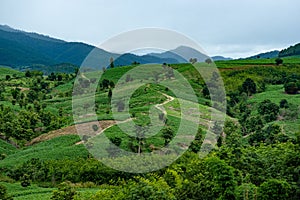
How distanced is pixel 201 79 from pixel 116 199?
269 ft

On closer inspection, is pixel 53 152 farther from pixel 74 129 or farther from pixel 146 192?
pixel 146 192

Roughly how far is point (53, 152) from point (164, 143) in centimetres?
1685

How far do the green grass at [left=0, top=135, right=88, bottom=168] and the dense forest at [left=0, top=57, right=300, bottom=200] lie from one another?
0.17 meters

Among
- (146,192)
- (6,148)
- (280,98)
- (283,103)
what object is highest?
(280,98)

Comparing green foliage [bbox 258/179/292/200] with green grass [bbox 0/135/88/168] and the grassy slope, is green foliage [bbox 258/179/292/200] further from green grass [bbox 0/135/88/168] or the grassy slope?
the grassy slope

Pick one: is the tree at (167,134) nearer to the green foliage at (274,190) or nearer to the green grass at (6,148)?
the green grass at (6,148)

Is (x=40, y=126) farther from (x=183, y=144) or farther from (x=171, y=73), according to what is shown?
(x=171, y=73)

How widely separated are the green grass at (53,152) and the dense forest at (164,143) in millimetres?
173

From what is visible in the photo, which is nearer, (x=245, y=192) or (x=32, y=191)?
(x=245, y=192)

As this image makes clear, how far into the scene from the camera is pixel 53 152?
57.3m

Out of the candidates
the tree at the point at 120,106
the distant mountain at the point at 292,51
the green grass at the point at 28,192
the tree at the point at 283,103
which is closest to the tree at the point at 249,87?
the tree at the point at 283,103

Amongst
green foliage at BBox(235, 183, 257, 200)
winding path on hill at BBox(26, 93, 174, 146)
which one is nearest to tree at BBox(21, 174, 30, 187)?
winding path on hill at BBox(26, 93, 174, 146)

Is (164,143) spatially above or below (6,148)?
above

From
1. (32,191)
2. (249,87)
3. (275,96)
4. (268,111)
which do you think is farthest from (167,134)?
(249,87)
